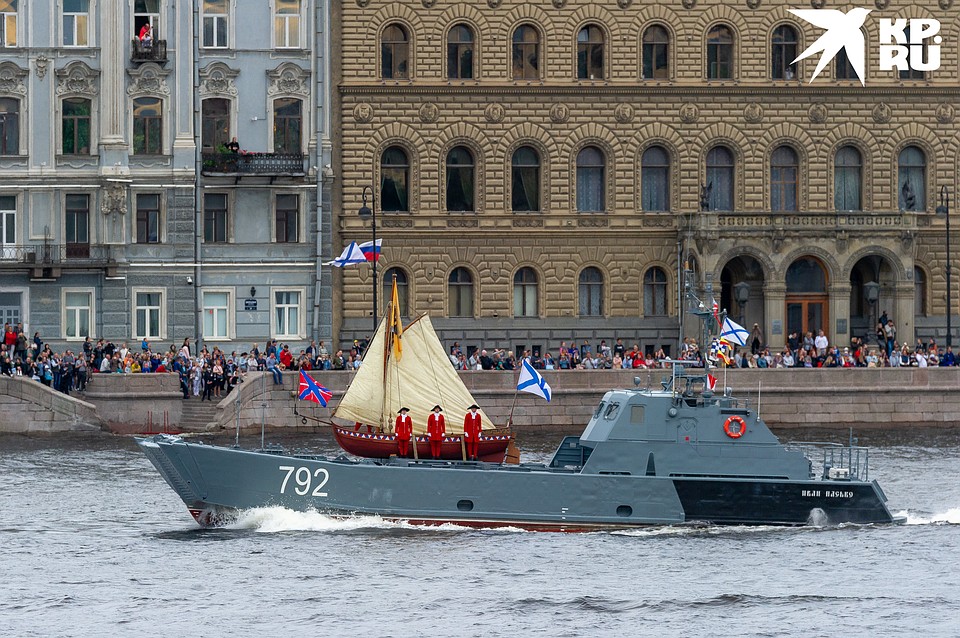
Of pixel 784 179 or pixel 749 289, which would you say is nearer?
pixel 749 289

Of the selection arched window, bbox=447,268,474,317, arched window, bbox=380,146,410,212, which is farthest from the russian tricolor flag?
arched window, bbox=447,268,474,317

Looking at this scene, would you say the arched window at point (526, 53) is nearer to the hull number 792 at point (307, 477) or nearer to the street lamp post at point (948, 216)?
the street lamp post at point (948, 216)

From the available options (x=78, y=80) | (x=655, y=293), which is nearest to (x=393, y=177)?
(x=655, y=293)

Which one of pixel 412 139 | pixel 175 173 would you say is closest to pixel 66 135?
pixel 175 173

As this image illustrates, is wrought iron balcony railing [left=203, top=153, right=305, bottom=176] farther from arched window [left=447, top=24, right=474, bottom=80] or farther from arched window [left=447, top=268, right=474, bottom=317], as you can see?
arched window [left=447, top=268, right=474, bottom=317]

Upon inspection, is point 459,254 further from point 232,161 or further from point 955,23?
point 955,23

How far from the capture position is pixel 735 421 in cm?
4369

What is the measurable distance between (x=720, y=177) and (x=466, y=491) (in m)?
33.4

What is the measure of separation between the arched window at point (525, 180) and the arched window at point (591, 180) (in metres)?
1.52

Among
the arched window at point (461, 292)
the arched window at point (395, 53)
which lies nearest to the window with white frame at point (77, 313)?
the arched window at point (461, 292)

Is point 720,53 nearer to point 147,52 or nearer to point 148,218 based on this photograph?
point 147,52

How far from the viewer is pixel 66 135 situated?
70688 millimetres

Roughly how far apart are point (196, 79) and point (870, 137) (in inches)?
951

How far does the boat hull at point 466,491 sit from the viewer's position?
4375cm
